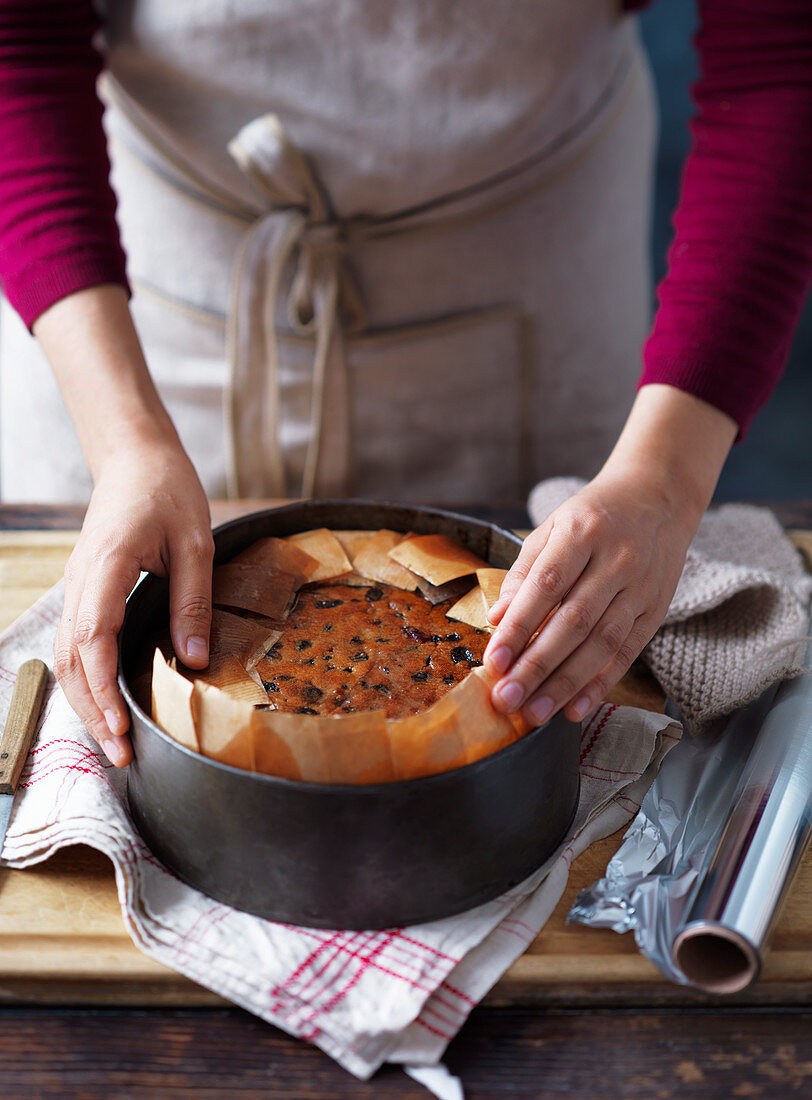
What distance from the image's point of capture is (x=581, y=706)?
0.71m

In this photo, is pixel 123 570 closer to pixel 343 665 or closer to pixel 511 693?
pixel 343 665

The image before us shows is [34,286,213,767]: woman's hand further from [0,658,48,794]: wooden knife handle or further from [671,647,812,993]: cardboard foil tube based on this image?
[671,647,812,993]: cardboard foil tube

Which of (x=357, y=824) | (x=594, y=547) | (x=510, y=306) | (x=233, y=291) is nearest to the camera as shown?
(x=357, y=824)

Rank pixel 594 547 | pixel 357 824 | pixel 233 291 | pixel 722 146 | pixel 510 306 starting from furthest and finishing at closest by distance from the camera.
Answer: pixel 510 306
pixel 233 291
pixel 722 146
pixel 594 547
pixel 357 824

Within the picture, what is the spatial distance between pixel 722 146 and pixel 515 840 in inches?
29.0

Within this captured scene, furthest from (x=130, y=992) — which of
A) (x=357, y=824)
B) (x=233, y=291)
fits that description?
(x=233, y=291)

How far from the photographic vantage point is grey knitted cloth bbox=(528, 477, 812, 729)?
2.84 ft

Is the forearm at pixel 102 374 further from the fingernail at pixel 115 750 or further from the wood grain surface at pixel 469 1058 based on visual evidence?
the wood grain surface at pixel 469 1058

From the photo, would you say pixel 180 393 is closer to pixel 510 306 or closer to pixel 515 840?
pixel 510 306

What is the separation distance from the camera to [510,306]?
1.26m

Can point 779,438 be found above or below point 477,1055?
below

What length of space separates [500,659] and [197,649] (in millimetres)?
237

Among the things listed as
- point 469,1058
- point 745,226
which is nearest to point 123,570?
point 469,1058

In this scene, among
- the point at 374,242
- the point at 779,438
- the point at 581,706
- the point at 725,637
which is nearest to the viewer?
the point at 581,706
